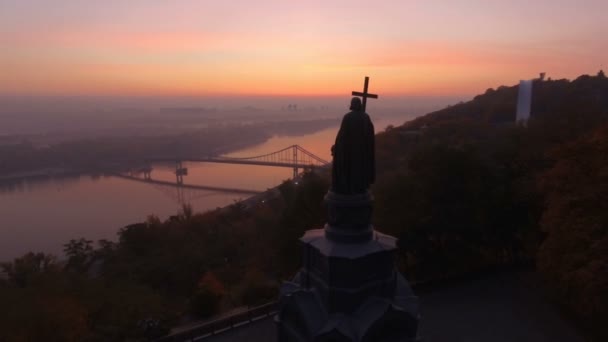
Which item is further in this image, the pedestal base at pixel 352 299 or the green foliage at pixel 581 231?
the green foliage at pixel 581 231

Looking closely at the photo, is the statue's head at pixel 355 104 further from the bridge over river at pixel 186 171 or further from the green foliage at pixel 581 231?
the bridge over river at pixel 186 171

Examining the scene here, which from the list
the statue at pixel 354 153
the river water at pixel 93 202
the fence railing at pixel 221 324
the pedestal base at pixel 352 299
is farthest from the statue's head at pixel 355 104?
the river water at pixel 93 202

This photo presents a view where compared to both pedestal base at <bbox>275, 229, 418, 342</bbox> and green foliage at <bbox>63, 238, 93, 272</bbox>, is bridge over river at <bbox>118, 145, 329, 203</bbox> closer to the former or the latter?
green foliage at <bbox>63, 238, 93, 272</bbox>

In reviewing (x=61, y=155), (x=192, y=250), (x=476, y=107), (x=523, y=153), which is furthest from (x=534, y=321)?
(x=61, y=155)

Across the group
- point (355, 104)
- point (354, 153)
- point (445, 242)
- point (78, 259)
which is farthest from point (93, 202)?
→ point (355, 104)

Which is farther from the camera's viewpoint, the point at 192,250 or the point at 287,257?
the point at 192,250

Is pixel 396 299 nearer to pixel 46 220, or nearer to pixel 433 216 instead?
pixel 433 216
